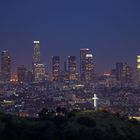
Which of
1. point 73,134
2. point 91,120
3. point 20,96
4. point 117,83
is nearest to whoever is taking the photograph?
point 73,134

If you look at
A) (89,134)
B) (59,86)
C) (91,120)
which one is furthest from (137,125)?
(59,86)

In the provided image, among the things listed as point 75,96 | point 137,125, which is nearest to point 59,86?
point 75,96

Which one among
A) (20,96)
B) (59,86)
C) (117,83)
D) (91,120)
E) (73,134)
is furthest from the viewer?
(117,83)

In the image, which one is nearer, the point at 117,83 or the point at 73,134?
the point at 73,134

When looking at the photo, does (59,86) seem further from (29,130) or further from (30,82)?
(29,130)

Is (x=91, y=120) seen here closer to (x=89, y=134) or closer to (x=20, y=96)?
(x=89, y=134)

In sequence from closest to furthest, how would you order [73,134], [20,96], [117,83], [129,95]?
1. [73,134]
2. [20,96]
3. [129,95]
4. [117,83]
